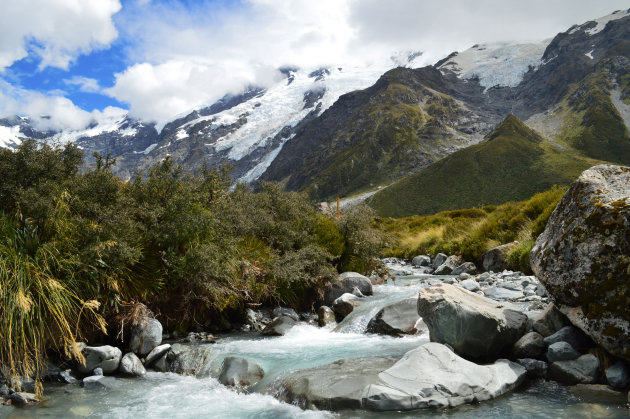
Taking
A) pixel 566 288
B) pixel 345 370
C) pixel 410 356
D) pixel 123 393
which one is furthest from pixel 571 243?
pixel 123 393

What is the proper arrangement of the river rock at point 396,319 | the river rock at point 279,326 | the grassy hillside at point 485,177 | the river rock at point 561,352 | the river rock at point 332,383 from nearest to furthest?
the river rock at point 332,383 → the river rock at point 561,352 → the river rock at point 396,319 → the river rock at point 279,326 → the grassy hillside at point 485,177

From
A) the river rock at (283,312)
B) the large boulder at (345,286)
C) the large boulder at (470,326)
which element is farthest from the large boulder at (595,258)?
the large boulder at (345,286)

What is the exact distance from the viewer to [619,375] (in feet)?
18.0

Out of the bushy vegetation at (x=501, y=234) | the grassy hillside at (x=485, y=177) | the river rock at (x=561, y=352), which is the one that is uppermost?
the grassy hillside at (x=485, y=177)

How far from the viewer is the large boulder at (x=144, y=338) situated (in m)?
8.45

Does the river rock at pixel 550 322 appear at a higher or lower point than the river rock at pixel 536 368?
higher

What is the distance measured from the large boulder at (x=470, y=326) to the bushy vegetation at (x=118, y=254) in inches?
202

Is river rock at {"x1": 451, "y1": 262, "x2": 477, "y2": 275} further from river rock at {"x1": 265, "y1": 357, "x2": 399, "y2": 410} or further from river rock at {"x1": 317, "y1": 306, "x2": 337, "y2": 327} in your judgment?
river rock at {"x1": 265, "y1": 357, "x2": 399, "y2": 410}

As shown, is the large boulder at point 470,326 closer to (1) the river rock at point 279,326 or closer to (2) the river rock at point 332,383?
(2) the river rock at point 332,383

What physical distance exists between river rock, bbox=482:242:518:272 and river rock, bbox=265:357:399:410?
11.7 m

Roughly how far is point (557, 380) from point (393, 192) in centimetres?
15630

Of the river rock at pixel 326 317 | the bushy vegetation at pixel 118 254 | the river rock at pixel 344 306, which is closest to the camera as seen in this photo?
the bushy vegetation at pixel 118 254

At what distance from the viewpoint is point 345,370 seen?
660 centimetres

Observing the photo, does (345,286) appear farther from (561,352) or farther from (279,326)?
(561,352)
